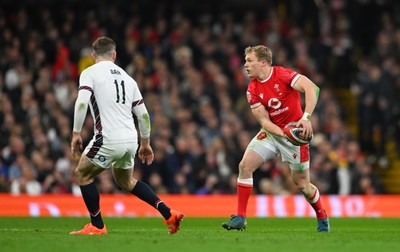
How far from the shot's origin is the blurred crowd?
2088 cm

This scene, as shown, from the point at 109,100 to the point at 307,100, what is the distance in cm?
248

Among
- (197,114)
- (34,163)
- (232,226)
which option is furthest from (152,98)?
(232,226)

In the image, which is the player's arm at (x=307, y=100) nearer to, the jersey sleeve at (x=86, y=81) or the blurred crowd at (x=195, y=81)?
the jersey sleeve at (x=86, y=81)

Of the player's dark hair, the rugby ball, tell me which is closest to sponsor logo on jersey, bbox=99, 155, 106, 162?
the player's dark hair

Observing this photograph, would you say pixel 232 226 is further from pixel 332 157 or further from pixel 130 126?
pixel 332 157

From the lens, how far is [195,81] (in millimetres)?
22625

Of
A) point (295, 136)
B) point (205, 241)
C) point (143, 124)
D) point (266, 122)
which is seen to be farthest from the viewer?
point (266, 122)

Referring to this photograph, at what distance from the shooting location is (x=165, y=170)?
68.5 feet

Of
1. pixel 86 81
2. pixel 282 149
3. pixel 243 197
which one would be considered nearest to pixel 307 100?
pixel 282 149

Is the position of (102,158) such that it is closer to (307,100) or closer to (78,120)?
(78,120)

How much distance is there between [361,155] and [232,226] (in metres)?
11.0

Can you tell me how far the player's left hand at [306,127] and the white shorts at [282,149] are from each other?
52 centimetres

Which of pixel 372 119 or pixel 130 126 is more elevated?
pixel 130 126

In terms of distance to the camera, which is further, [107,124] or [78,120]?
[107,124]
